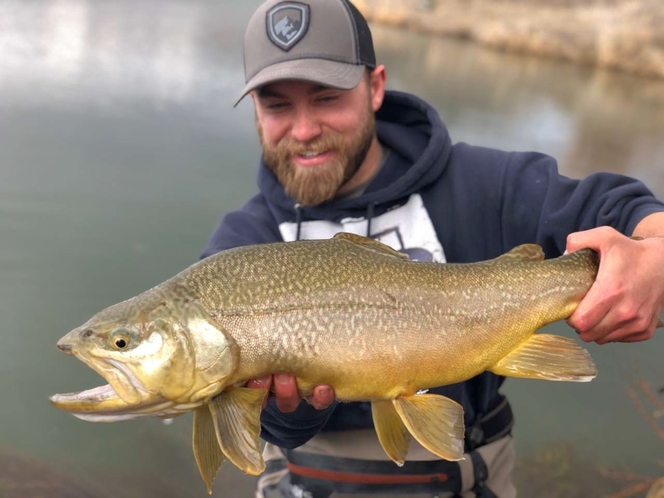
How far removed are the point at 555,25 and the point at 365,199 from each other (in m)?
20.7

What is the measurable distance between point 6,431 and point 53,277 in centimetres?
171

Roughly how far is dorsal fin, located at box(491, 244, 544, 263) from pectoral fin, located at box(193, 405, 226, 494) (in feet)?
3.67


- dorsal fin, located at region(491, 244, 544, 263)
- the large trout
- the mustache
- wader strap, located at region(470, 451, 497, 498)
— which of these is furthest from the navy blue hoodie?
the large trout

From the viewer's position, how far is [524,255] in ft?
7.22

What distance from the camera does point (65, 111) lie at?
360 inches

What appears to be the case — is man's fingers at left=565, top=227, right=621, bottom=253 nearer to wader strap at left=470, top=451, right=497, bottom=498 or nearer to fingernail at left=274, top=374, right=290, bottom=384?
fingernail at left=274, top=374, right=290, bottom=384

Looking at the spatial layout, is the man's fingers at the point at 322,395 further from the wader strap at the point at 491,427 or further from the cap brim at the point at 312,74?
the cap brim at the point at 312,74

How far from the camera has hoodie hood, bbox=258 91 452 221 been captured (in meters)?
2.92

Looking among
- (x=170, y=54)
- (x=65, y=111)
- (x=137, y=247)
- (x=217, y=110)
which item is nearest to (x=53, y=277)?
(x=137, y=247)

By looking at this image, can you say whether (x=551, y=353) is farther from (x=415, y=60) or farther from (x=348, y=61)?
(x=415, y=60)

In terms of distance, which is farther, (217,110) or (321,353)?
(217,110)

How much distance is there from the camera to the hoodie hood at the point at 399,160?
2924 millimetres

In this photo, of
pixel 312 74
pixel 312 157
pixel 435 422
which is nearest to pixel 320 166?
pixel 312 157

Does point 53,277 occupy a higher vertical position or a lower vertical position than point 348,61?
lower
